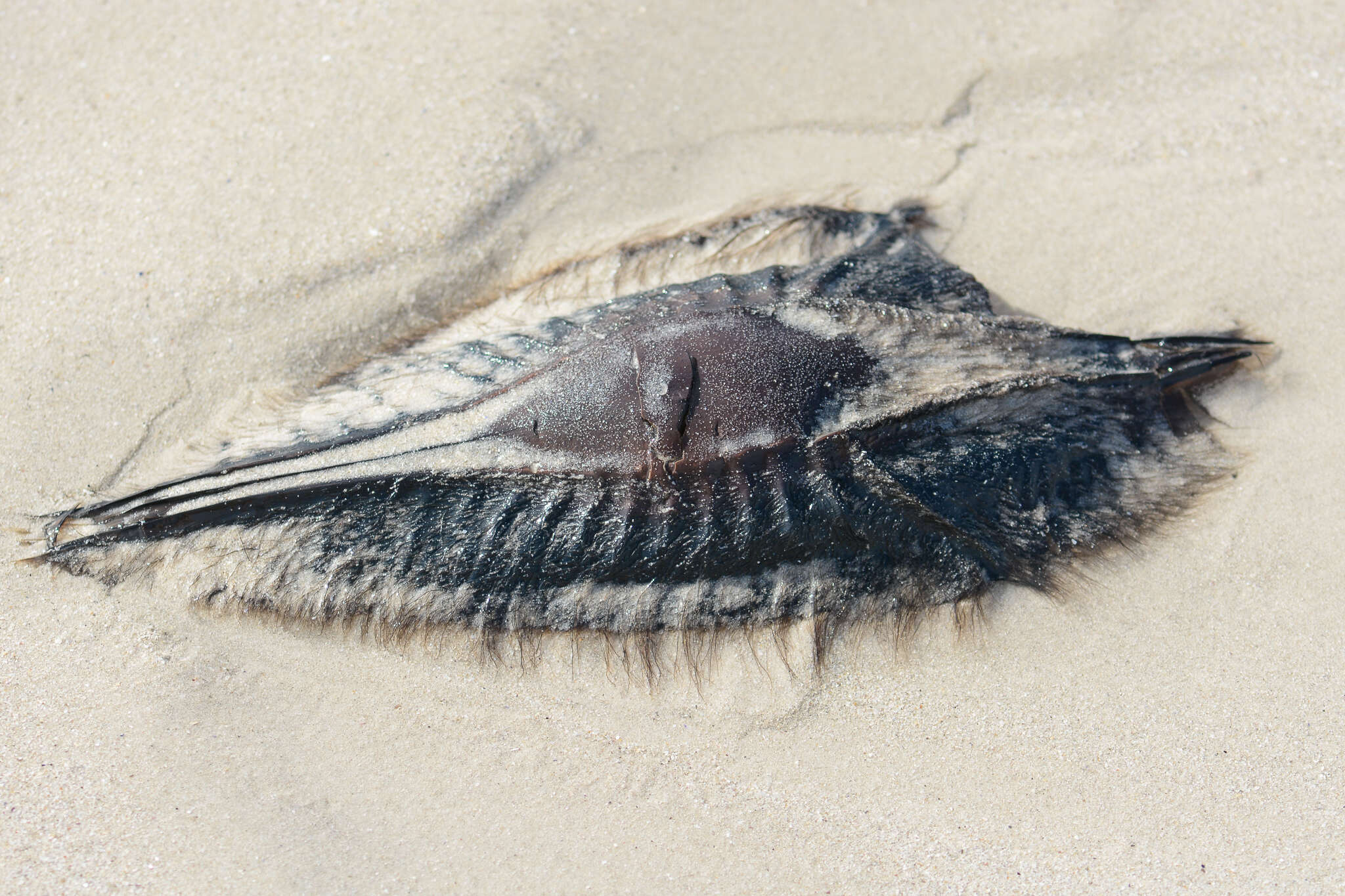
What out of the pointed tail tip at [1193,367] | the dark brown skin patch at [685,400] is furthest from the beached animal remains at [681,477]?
the pointed tail tip at [1193,367]

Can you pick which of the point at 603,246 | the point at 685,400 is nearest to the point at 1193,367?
the point at 685,400

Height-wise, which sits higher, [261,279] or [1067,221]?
[1067,221]

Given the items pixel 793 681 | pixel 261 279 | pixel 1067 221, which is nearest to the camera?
pixel 793 681

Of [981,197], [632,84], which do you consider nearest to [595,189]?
[632,84]

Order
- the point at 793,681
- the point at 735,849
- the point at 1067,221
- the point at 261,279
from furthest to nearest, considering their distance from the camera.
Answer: the point at 1067,221, the point at 261,279, the point at 793,681, the point at 735,849

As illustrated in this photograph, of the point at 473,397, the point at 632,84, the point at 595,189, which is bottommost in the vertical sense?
the point at 473,397

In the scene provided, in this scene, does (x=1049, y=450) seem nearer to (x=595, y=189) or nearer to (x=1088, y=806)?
(x=1088, y=806)

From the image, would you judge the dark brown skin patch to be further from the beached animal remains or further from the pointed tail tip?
the pointed tail tip
